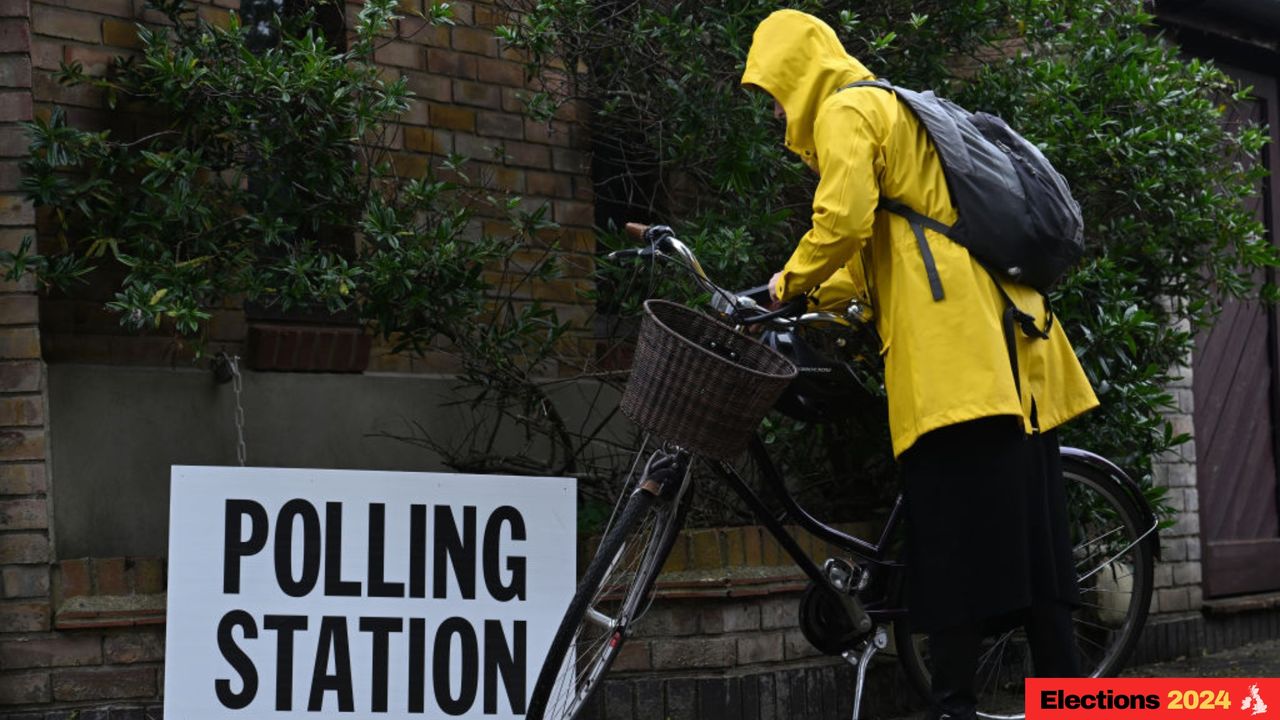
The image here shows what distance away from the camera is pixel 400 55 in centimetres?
573

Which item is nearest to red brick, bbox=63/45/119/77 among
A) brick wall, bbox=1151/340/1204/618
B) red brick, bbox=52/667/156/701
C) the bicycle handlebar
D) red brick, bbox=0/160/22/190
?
red brick, bbox=0/160/22/190

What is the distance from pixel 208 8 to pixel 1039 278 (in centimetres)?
320

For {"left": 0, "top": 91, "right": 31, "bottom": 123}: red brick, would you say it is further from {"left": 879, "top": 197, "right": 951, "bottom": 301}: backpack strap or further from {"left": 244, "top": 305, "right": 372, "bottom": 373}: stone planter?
{"left": 879, "top": 197, "right": 951, "bottom": 301}: backpack strap

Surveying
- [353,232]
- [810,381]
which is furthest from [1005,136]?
[353,232]

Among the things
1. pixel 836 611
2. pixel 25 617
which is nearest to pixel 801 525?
pixel 836 611

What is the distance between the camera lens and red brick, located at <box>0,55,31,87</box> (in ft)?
14.3

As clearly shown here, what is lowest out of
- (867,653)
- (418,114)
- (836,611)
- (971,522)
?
(867,653)

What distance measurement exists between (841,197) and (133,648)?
2390 mm

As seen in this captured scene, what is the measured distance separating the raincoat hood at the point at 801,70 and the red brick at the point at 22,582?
2408 mm

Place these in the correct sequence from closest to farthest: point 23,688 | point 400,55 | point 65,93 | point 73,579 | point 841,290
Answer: point 841,290
point 23,688
point 73,579
point 65,93
point 400,55

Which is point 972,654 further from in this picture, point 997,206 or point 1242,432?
point 1242,432

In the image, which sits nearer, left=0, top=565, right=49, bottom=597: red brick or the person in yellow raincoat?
the person in yellow raincoat

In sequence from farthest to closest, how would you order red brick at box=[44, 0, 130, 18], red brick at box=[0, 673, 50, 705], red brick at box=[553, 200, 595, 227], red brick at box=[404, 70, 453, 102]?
red brick at box=[553, 200, 595, 227] → red brick at box=[404, 70, 453, 102] → red brick at box=[44, 0, 130, 18] → red brick at box=[0, 673, 50, 705]

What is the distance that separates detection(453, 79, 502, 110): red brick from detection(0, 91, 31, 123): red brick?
187 cm
